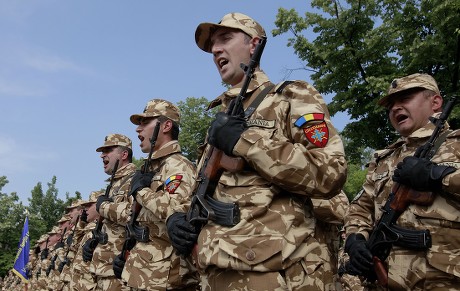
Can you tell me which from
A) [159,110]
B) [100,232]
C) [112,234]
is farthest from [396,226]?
[100,232]

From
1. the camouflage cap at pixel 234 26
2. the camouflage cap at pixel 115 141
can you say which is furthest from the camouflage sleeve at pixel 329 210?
the camouflage cap at pixel 115 141

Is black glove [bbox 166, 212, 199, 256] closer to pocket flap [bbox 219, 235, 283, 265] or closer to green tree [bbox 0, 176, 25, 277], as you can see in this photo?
pocket flap [bbox 219, 235, 283, 265]

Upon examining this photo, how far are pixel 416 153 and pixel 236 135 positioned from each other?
6.15 feet

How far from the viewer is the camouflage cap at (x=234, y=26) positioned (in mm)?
3514

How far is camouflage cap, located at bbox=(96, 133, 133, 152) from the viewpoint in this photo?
8.34m

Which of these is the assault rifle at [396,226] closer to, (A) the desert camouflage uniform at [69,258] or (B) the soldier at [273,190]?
(B) the soldier at [273,190]

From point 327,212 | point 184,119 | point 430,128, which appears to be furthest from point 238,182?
point 184,119

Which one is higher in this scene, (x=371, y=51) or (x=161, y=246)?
(x=371, y=51)

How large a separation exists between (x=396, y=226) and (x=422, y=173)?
1.79ft

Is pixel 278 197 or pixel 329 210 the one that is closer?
pixel 278 197

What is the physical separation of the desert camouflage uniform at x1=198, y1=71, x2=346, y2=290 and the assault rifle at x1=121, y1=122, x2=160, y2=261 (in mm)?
2586

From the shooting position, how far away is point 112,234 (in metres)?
6.96

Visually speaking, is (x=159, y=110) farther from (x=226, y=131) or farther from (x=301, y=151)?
(x=301, y=151)

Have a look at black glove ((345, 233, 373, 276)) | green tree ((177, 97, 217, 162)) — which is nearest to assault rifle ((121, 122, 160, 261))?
black glove ((345, 233, 373, 276))
